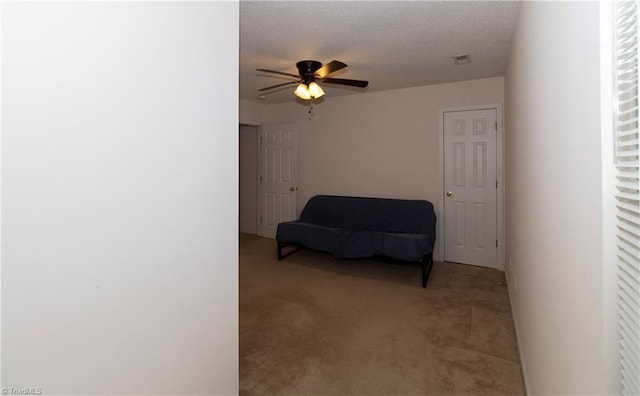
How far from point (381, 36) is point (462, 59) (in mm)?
1086

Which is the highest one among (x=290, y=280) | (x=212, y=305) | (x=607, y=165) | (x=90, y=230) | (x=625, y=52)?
(x=625, y=52)

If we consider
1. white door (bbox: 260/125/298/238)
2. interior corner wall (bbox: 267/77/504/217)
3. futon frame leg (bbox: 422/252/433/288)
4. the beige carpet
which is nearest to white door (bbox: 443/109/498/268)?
interior corner wall (bbox: 267/77/504/217)

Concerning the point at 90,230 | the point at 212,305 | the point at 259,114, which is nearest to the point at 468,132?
the point at 259,114

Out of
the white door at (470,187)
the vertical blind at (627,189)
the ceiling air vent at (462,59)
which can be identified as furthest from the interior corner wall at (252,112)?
the vertical blind at (627,189)

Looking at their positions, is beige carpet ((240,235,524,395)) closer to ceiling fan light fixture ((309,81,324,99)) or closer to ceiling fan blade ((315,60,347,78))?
ceiling fan light fixture ((309,81,324,99))

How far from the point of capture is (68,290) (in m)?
0.89

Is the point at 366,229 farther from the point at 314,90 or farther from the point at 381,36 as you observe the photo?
the point at 381,36

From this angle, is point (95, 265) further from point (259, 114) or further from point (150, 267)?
point (259, 114)

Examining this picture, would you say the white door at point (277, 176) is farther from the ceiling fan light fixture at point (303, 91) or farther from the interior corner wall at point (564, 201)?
the interior corner wall at point (564, 201)

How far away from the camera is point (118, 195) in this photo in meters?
1.01

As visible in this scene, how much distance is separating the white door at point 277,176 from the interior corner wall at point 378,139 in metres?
0.15

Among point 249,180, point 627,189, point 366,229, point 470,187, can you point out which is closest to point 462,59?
point 470,187

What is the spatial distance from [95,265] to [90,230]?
109 mm

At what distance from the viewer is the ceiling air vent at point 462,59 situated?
A: 9.99ft
